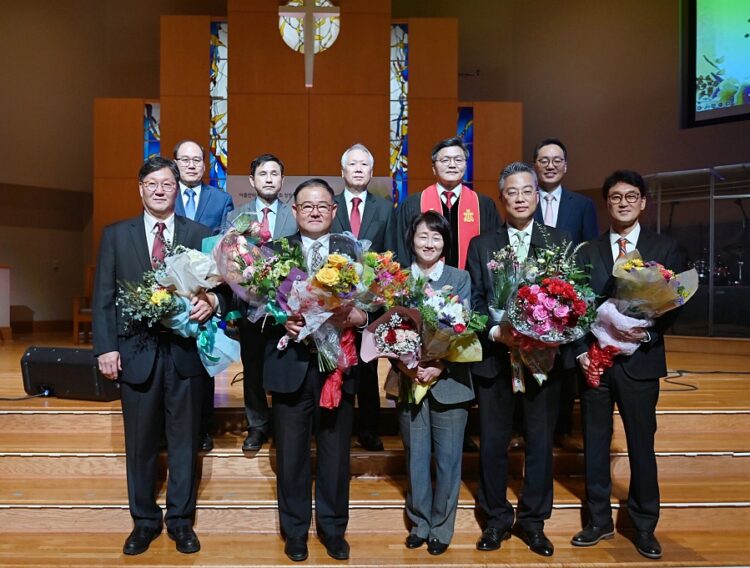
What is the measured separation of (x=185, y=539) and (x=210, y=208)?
1672 mm

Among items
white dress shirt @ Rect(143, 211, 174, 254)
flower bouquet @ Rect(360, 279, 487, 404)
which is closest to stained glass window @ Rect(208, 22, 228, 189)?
white dress shirt @ Rect(143, 211, 174, 254)

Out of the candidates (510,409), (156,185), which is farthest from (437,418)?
(156,185)

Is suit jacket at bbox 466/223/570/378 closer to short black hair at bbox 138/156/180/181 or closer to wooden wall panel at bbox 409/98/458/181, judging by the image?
short black hair at bbox 138/156/180/181

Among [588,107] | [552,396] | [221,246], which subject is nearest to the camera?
[221,246]

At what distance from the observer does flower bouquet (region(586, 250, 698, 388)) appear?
8.33 feet

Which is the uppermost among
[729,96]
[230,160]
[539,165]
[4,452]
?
[729,96]

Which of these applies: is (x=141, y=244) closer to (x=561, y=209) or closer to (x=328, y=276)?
(x=328, y=276)

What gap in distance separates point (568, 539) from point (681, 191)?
Answer: 5.74 metres

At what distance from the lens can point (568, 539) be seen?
305 centimetres

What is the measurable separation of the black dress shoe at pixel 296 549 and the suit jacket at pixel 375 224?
4.53 feet

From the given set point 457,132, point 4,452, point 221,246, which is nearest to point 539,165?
point 221,246

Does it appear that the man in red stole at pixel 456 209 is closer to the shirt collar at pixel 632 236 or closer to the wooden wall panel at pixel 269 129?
the shirt collar at pixel 632 236

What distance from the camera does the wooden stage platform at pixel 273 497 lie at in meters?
2.85

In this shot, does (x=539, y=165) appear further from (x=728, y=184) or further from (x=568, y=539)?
(x=728, y=184)
